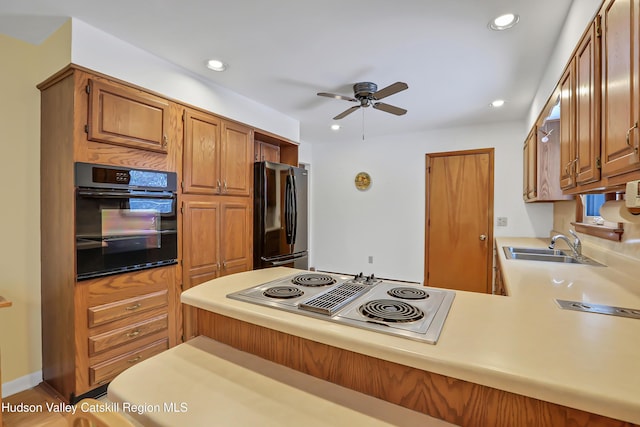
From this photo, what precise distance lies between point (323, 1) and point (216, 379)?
1987 mm

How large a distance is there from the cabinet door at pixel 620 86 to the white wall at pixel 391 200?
3043 millimetres

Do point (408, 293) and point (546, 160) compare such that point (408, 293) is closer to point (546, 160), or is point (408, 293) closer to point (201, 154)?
point (201, 154)

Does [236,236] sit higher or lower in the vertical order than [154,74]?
lower

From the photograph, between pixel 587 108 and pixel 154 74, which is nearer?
pixel 587 108

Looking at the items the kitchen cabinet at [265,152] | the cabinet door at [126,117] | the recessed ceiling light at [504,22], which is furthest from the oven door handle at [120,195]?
the recessed ceiling light at [504,22]

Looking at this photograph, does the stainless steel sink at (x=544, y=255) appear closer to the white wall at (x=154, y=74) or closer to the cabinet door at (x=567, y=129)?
Answer: the cabinet door at (x=567, y=129)

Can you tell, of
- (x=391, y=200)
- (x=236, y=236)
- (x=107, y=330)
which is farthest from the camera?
(x=391, y=200)

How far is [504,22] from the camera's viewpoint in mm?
1823

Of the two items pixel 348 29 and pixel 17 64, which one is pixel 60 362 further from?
pixel 348 29

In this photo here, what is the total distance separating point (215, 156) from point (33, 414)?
220cm

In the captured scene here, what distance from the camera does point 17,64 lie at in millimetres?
2053

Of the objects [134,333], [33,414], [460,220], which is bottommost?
[33,414]

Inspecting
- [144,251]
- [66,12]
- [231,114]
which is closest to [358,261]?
[231,114]

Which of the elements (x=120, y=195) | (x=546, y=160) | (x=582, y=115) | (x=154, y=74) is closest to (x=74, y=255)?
(x=120, y=195)
